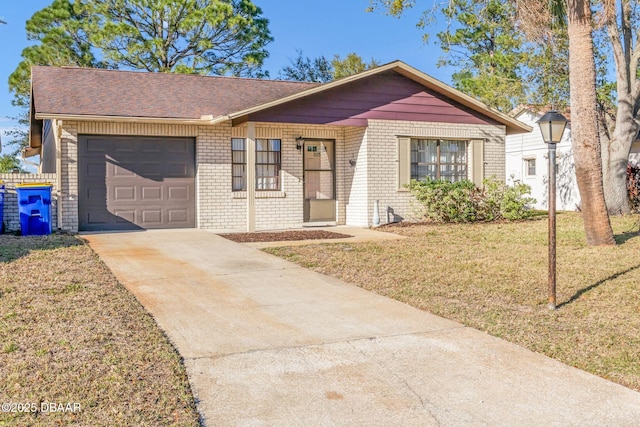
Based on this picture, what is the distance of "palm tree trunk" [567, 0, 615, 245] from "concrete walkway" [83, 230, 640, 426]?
220 inches

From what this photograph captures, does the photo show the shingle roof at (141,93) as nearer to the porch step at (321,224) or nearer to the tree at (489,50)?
the porch step at (321,224)

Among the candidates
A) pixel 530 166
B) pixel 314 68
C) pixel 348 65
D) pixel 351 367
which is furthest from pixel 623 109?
pixel 314 68

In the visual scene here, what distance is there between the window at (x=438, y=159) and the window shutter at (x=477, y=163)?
0.26 meters

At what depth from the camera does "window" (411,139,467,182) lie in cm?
1570

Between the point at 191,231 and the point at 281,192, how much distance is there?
2726 millimetres

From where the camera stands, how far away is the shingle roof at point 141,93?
13.1 m

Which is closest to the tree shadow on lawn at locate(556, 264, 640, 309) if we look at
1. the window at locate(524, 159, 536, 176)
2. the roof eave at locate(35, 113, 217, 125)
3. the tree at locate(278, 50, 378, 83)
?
the roof eave at locate(35, 113, 217, 125)

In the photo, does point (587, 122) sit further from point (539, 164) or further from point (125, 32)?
point (125, 32)

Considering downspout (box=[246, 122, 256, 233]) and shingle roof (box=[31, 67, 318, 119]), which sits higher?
shingle roof (box=[31, 67, 318, 119])

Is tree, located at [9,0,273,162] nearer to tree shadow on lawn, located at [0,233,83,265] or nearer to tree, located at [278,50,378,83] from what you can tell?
tree, located at [278,50,378,83]

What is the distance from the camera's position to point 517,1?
11805mm

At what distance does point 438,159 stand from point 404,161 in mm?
1200

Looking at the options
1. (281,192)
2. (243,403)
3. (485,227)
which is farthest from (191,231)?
(243,403)

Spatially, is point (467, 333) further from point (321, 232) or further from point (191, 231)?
point (191, 231)
